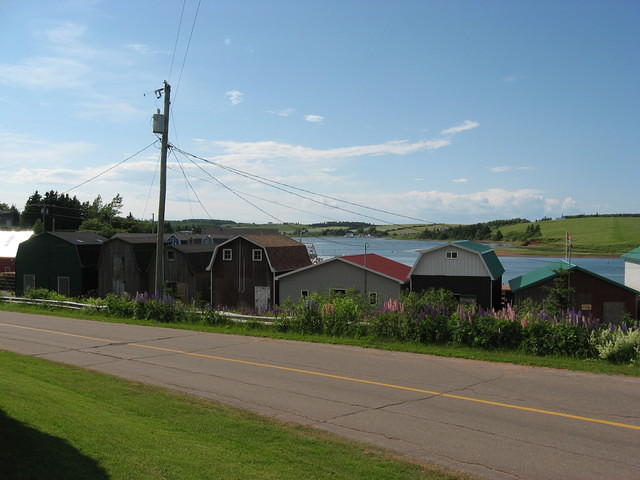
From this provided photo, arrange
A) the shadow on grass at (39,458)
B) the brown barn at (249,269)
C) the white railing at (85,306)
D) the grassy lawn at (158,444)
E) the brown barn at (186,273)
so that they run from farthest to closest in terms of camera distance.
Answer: the brown barn at (186,273)
the brown barn at (249,269)
the white railing at (85,306)
the grassy lawn at (158,444)
the shadow on grass at (39,458)

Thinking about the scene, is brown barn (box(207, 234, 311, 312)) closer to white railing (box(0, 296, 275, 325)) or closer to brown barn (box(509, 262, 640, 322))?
white railing (box(0, 296, 275, 325))

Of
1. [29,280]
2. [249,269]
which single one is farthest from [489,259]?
[29,280]

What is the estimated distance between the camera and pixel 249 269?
37.9 metres

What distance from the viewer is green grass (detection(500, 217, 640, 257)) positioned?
228ft

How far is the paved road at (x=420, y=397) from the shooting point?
323 inches

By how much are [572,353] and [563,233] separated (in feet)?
231

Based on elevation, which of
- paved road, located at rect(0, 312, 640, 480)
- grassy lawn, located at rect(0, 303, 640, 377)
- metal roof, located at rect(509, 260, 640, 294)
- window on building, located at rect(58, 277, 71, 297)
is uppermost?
metal roof, located at rect(509, 260, 640, 294)

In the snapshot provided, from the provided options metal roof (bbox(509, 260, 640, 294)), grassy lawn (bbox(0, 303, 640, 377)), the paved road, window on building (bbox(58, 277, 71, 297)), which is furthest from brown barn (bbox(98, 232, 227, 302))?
metal roof (bbox(509, 260, 640, 294))

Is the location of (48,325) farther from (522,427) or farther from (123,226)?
(123,226)

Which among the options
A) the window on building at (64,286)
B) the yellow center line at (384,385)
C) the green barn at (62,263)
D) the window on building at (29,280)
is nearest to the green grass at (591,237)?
the green barn at (62,263)

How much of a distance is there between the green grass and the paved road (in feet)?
195

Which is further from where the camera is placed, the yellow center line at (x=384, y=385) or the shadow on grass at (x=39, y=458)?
the yellow center line at (x=384, y=385)

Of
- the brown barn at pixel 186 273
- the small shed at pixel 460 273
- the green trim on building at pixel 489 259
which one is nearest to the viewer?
the small shed at pixel 460 273

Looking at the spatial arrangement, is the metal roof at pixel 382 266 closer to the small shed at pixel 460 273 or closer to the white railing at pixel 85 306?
the small shed at pixel 460 273
